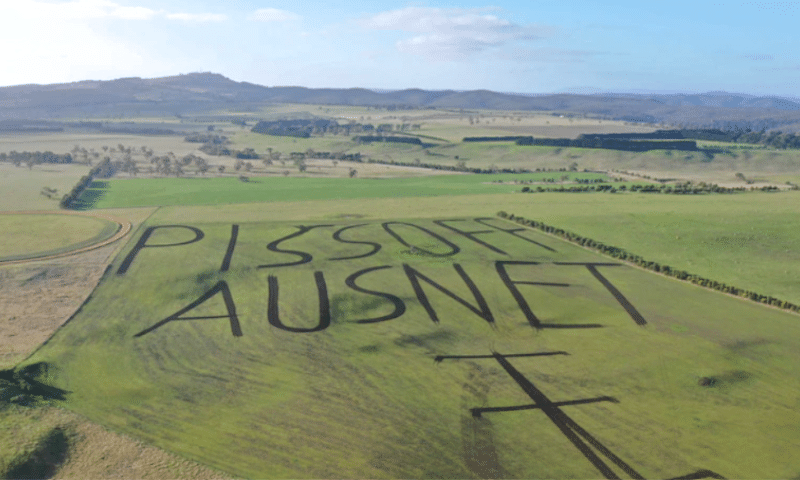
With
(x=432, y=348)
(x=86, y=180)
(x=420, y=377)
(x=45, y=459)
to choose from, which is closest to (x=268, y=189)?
(x=86, y=180)

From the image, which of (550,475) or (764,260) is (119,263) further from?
(764,260)

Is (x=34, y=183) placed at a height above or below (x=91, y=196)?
above

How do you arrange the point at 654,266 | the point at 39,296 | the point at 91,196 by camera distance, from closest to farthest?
the point at 39,296 < the point at 654,266 < the point at 91,196

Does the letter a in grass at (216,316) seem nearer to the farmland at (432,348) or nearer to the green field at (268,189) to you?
the farmland at (432,348)

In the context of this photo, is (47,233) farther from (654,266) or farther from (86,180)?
(654,266)

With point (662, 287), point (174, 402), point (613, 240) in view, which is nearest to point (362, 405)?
point (174, 402)

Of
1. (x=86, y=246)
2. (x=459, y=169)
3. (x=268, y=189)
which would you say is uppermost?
(x=459, y=169)

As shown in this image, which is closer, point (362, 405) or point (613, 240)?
point (362, 405)
